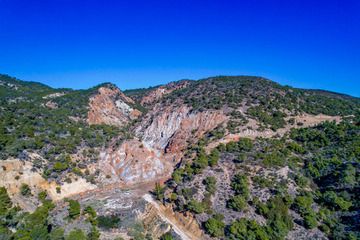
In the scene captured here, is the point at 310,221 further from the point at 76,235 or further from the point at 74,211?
the point at 74,211

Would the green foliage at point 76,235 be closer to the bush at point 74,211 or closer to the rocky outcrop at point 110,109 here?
the bush at point 74,211

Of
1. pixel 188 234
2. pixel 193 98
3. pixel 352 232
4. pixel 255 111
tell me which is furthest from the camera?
pixel 193 98

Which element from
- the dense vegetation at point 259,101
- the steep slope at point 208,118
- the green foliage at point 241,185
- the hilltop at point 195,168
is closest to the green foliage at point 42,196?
the hilltop at point 195,168

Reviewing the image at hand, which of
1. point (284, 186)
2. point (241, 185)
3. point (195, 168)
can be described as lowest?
point (241, 185)

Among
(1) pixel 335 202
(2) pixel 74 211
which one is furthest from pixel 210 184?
(2) pixel 74 211

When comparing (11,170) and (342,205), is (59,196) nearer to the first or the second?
(11,170)

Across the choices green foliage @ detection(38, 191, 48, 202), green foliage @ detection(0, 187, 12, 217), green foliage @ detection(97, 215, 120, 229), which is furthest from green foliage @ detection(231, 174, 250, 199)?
green foliage @ detection(0, 187, 12, 217)

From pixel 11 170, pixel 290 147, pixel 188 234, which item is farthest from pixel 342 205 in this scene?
pixel 11 170
